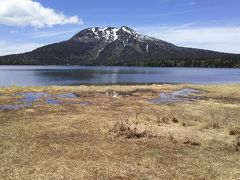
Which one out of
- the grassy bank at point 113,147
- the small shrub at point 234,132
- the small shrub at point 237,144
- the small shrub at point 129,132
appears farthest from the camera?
the small shrub at point 234,132

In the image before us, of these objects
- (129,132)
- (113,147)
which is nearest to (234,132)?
(129,132)

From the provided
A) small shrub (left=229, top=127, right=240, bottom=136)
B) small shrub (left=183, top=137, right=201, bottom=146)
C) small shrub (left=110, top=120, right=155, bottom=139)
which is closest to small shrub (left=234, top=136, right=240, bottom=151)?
small shrub (left=229, top=127, right=240, bottom=136)

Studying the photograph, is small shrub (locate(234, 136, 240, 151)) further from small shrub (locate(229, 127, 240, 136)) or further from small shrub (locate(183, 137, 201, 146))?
small shrub (locate(183, 137, 201, 146))

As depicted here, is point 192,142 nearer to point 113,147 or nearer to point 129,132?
point 129,132

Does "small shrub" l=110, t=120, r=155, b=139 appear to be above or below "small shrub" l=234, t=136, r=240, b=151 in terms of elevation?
above

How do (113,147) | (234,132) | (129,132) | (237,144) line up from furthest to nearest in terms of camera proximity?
1. (234,132)
2. (129,132)
3. (237,144)
4. (113,147)

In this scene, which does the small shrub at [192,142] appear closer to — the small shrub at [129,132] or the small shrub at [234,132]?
the small shrub at [129,132]

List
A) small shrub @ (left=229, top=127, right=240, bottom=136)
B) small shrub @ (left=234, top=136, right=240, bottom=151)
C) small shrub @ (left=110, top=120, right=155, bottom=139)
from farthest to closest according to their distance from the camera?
small shrub @ (left=229, top=127, right=240, bottom=136) < small shrub @ (left=110, top=120, right=155, bottom=139) < small shrub @ (left=234, top=136, right=240, bottom=151)

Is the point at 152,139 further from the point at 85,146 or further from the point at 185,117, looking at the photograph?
the point at 185,117

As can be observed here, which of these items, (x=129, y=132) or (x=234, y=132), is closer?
(x=129, y=132)

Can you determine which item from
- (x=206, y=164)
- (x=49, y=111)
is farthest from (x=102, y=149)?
(x=49, y=111)

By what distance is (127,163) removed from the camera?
62.7 feet

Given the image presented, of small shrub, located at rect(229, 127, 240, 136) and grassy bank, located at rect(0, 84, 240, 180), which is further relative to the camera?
small shrub, located at rect(229, 127, 240, 136)

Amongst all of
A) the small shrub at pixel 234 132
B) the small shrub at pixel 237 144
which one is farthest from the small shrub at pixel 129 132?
the small shrub at pixel 234 132
